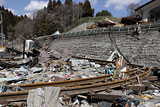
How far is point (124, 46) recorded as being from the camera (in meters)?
10.1

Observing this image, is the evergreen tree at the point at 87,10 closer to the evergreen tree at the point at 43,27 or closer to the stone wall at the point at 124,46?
the evergreen tree at the point at 43,27

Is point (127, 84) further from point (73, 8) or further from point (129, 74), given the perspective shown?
point (73, 8)

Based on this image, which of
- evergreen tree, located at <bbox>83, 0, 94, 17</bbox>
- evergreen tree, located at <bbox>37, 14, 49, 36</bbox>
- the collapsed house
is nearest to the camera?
the collapsed house

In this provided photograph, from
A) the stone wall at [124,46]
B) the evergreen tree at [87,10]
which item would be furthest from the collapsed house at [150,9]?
the evergreen tree at [87,10]

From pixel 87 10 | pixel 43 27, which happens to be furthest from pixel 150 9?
pixel 43 27

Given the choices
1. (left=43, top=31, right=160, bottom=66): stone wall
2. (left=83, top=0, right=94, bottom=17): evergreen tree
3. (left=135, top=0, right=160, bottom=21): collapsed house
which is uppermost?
(left=83, top=0, right=94, bottom=17): evergreen tree

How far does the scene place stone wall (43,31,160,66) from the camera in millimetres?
8183

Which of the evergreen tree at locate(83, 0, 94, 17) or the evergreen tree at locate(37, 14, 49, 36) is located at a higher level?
the evergreen tree at locate(83, 0, 94, 17)

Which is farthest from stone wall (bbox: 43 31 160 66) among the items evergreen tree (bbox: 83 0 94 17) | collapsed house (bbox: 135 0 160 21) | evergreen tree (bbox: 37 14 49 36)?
evergreen tree (bbox: 83 0 94 17)

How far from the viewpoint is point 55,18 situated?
123 ft

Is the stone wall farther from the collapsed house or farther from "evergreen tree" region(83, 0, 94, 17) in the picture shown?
"evergreen tree" region(83, 0, 94, 17)

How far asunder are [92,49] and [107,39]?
1.90 meters

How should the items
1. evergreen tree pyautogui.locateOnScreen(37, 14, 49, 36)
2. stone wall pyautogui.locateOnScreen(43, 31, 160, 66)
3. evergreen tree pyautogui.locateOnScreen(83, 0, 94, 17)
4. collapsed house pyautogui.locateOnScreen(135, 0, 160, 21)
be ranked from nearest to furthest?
stone wall pyautogui.locateOnScreen(43, 31, 160, 66), collapsed house pyautogui.locateOnScreen(135, 0, 160, 21), evergreen tree pyautogui.locateOnScreen(37, 14, 49, 36), evergreen tree pyautogui.locateOnScreen(83, 0, 94, 17)

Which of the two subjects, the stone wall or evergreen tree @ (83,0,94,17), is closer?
the stone wall
